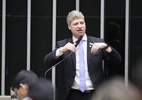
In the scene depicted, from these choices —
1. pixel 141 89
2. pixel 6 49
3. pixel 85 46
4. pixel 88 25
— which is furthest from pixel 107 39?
pixel 141 89

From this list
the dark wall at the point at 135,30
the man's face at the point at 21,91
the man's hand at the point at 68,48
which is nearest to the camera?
the man's face at the point at 21,91

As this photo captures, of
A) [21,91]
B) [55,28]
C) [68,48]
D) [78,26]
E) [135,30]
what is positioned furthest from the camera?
[55,28]

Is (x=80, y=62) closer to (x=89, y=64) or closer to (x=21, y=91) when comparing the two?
(x=89, y=64)

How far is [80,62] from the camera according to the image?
498 cm

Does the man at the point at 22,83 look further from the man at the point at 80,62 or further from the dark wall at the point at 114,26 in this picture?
the dark wall at the point at 114,26

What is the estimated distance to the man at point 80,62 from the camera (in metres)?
4.91

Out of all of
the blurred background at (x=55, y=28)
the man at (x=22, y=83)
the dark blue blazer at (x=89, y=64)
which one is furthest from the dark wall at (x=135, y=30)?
the man at (x=22, y=83)

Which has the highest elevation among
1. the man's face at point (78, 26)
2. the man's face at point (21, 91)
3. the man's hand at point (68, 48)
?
the man's face at point (78, 26)

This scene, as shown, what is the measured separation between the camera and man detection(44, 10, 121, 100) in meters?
4.91

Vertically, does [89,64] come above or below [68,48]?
below

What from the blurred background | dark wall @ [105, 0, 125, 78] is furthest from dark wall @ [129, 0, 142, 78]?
dark wall @ [105, 0, 125, 78]

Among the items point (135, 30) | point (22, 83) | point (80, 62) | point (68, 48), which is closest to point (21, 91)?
point (22, 83)

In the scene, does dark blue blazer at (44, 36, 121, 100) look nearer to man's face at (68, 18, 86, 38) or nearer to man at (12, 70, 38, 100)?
man's face at (68, 18, 86, 38)

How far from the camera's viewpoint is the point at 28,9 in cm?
820
